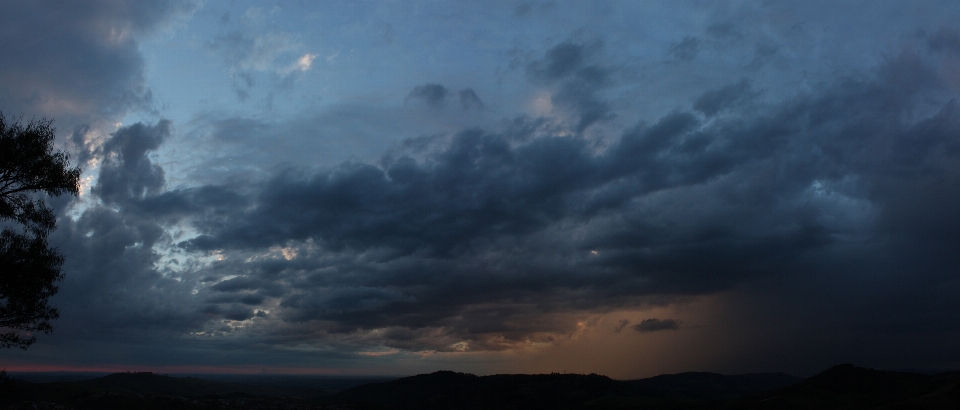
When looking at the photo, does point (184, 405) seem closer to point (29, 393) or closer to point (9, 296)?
point (29, 393)

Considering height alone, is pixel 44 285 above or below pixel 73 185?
below

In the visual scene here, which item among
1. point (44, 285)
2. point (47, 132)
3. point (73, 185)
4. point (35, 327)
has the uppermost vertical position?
point (47, 132)

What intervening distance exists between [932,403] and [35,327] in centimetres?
17452

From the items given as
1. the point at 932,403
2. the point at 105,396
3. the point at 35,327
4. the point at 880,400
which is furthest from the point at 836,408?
the point at 105,396

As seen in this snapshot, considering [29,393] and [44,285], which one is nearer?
[44,285]

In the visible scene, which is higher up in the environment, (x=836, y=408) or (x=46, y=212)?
(x=46, y=212)

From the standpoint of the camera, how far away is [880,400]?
181 metres

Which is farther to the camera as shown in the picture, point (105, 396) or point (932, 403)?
point (105, 396)

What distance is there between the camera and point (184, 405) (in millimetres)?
182500

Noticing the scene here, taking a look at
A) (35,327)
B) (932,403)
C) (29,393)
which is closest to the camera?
(35,327)

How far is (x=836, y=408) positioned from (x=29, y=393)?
271 metres

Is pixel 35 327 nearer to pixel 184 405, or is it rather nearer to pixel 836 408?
pixel 184 405

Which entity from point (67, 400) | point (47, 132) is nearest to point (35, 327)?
point (47, 132)

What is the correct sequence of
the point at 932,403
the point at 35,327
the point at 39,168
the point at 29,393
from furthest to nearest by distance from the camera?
the point at 29,393
the point at 932,403
the point at 35,327
the point at 39,168
